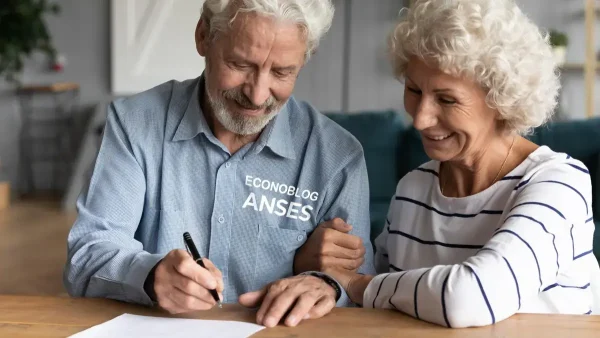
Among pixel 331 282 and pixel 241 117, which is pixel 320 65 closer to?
pixel 241 117

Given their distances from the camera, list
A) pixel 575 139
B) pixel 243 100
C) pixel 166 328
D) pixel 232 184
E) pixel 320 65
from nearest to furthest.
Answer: pixel 166 328 → pixel 243 100 → pixel 232 184 → pixel 575 139 → pixel 320 65

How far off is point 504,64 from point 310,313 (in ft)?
2.06

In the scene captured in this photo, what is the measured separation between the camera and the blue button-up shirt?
5.99 ft

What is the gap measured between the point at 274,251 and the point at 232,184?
0.63 feet

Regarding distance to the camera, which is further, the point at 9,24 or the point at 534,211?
the point at 9,24

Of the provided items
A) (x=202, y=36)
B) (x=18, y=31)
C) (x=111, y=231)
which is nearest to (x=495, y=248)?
(x=111, y=231)

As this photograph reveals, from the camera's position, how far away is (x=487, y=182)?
164 cm

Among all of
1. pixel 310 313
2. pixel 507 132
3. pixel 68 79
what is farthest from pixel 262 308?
pixel 68 79

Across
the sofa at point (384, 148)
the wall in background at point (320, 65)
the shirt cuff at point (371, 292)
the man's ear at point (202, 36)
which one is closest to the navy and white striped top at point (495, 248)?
the shirt cuff at point (371, 292)

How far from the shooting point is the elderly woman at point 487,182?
1330 mm

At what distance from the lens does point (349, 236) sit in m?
1.75

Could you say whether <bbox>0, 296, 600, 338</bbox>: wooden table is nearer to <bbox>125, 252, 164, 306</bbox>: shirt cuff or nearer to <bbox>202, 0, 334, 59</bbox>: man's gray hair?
<bbox>125, 252, 164, 306</bbox>: shirt cuff

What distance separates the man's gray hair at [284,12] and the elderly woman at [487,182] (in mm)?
215

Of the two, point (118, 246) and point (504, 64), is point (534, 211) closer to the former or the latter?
point (504, 64)
